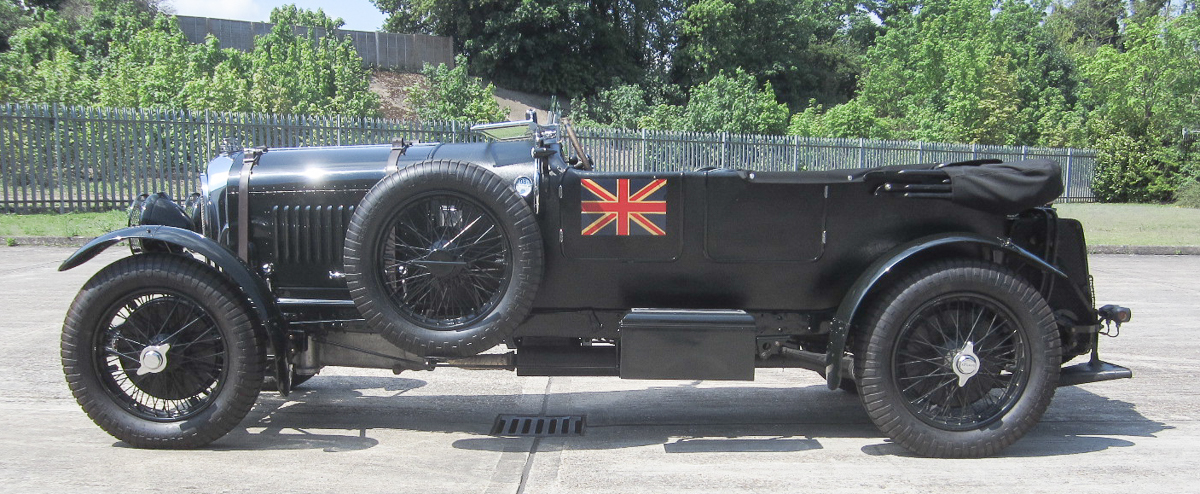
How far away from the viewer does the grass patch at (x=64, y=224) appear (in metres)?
13.7

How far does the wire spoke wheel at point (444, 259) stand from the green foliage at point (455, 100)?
19.6 m

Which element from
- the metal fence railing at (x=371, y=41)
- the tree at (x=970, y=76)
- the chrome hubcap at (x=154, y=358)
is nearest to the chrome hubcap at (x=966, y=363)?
the chrome hubcap at (x=154, y=358)

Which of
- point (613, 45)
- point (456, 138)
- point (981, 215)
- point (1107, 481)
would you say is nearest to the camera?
point (1107, 481)

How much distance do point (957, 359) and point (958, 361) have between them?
1 centimetres

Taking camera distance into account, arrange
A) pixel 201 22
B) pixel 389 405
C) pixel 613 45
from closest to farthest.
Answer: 1. pixel 389 405
2. pixel 201 22
3. pixel 613 45

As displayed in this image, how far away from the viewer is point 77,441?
4406 millimetres

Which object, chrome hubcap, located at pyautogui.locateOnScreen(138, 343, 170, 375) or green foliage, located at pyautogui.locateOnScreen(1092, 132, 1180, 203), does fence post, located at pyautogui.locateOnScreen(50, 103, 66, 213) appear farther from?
green foliage, located at pyautogui.locateOnScreen(1092, 132, 1180, 203)

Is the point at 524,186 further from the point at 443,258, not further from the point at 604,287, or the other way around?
the point at 604,287

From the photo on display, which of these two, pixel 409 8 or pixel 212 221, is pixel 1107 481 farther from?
pixel 409 8

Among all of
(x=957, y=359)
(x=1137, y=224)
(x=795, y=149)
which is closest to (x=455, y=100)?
(x=795, y=149)

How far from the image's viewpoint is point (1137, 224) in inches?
750

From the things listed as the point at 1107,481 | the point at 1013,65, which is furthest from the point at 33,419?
the point at 1013,65

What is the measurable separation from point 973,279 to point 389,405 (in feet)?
10.9

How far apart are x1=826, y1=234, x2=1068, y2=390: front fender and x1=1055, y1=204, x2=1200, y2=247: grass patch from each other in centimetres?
1238
